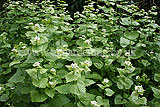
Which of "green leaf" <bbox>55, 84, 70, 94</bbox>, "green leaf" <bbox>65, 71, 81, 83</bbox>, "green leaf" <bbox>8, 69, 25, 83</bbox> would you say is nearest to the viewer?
"green leaf" <bbox>65, 71, 81, 83</bbox>

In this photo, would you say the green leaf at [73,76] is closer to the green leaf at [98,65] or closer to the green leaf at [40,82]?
the green leaf at [40,82]

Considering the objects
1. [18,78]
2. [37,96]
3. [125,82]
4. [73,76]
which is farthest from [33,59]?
[125,82]

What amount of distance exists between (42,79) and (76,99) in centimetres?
40

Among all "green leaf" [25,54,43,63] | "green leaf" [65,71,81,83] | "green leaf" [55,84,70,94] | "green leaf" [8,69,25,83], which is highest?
"green leaf" [25,54,43,63]

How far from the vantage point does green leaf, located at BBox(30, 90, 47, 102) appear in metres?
1.45

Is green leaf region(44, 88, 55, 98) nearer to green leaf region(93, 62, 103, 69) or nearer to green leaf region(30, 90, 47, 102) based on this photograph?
green leaf region(30, 90, 47, 102)

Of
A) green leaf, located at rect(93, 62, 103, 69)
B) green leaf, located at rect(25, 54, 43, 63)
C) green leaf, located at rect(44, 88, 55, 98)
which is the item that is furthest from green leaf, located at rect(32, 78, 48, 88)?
green leaf, located at rect(93, 62, 103, 69)

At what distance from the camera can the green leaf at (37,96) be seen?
57.2 inches

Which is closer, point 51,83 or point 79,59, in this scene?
point 51,83

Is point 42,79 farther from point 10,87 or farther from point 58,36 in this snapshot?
point 58,36

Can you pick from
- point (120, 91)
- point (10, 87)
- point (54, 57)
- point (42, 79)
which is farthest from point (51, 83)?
point (120, 91)

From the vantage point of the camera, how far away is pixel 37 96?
149 cm

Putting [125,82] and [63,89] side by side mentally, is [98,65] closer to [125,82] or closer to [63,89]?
[125,82]

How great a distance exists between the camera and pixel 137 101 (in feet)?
5.15
